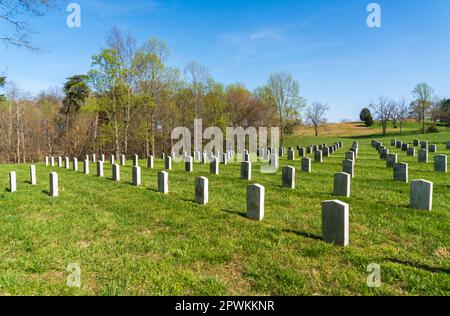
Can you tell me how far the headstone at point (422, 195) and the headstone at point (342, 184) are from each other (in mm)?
1662

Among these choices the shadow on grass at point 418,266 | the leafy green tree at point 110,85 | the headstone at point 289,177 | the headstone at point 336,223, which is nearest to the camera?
the shadow on grass at point 418,266

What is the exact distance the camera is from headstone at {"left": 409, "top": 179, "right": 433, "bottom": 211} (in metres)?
6.52

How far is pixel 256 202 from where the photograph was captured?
6.33 meters

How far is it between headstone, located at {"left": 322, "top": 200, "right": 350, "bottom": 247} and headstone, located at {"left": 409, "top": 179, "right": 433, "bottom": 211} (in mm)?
2989

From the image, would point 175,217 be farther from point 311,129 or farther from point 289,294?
point 311,129

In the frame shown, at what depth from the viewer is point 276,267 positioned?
403 centimetres

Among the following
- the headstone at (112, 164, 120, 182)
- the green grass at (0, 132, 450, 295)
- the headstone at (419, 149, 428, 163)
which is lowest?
the green grass at (0, 132, 450, 295)

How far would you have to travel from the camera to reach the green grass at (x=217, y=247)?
3.60 metres

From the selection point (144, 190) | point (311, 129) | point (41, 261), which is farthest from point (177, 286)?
point (311, 129)

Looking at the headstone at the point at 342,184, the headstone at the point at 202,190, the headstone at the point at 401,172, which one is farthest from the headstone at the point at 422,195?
the headstone at the point at 202,190

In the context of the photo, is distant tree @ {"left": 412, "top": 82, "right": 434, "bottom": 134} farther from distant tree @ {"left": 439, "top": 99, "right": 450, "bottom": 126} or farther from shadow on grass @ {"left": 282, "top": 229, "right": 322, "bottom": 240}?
shadow on grass @ {"left": 282, "top": 229, "right": 322, "bottom": 240}

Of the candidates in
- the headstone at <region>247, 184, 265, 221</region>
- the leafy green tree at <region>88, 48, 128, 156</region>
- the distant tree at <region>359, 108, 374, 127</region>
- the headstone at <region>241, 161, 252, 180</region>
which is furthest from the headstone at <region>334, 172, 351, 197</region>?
the distant tree at <region>359, 108, 374, 127</region>

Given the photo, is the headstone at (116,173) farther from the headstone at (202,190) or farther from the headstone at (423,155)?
the headstone at (423,155)

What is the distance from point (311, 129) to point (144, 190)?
7518 cm
